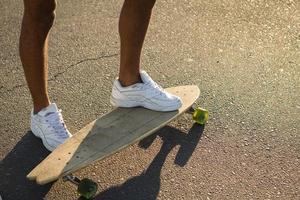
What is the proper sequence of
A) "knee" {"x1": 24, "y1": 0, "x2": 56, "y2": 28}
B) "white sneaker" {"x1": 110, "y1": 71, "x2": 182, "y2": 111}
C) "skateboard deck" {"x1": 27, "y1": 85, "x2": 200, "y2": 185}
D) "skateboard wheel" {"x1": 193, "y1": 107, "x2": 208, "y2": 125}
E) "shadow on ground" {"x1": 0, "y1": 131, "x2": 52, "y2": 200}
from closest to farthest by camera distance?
1. "knee" {"x1": 24, "y1": 0, "x2": 56, "y2": 28}
2. "skateboard deck" {"x1": 27, "y1": 85, "x2": 200, "y2": 185}
3. "shadow on ground" {"x1": 0, "y1": 131, "x2": 52, "y2": 200}
4. "white sneaker" {"x1": 110, "y1": 71, "x2": 182, "y2": 111}
5. "skateboard wheel" {"x1": 193, "y1": 107, "x2": 208, "y2": 125}

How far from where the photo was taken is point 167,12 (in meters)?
4.26

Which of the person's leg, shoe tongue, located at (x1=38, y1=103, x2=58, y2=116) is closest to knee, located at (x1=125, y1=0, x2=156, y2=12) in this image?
the person's leg

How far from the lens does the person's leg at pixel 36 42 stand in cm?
247

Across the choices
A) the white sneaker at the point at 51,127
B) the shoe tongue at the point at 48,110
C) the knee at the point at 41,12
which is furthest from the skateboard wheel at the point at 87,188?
the knee at the point at 41,12

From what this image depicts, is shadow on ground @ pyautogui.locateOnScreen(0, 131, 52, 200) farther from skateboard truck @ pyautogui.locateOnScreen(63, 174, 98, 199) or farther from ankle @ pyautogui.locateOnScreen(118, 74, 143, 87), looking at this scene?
ankle @ pyautogui.locateOnScreen(118, 74, 143, 87)

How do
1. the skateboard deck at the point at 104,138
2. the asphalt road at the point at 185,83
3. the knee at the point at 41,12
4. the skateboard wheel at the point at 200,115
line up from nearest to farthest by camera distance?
the knee at the point at 41,12, the skateboard deck at the point at 104,138, the asphalt road at the point at 185,83, the skateboard wheel at the point at 200,115

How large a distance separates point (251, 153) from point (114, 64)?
3.97 ft

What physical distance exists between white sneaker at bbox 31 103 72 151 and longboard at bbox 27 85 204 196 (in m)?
0.09

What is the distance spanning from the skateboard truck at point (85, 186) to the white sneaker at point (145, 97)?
0.57 m

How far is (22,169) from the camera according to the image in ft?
9.30

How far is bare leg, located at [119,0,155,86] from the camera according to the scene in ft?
8.98

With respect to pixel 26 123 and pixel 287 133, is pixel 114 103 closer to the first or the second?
pixel 26 123

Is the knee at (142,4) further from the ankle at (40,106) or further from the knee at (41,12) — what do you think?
the ankle at (40,106)

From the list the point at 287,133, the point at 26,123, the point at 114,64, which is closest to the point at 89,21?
the point at 114,64
